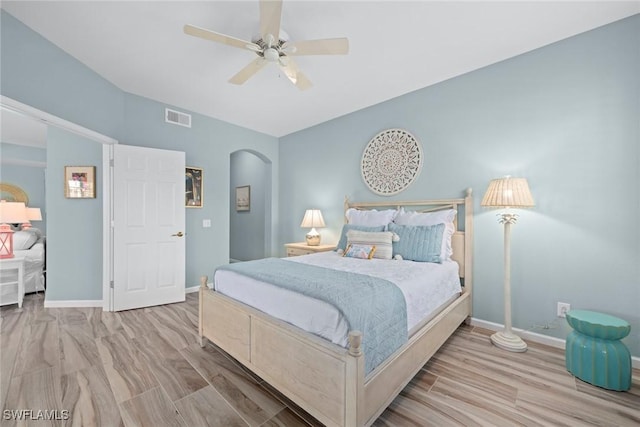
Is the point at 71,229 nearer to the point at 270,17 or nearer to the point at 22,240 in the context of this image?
the point at 22,240

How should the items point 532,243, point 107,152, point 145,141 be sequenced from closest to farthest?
point 532,243
point 107,152
point 145,141

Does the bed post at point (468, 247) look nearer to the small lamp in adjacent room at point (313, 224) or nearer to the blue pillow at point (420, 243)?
the blue pillow at point (420, 243)

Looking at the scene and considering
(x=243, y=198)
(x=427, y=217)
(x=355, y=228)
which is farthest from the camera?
(x=243, y=198)

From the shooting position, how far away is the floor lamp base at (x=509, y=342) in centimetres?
229

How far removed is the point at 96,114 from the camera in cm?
298

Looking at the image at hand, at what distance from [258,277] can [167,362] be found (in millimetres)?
1042

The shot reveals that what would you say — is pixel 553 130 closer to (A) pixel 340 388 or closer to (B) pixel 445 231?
(B) pixel 445 231

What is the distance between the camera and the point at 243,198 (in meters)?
6.12

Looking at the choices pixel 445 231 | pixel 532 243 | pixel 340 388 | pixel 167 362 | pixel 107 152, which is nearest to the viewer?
pixel 340 388

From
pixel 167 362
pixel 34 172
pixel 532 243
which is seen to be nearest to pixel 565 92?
pixel 532 243

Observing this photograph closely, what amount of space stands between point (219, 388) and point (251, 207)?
14.4ft

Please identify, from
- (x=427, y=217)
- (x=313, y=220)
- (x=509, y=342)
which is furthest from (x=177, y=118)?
(x=509, y=342)

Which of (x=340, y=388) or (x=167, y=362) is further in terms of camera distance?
(x=167, y=362)

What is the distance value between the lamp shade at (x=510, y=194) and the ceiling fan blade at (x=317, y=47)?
1.77 meters
